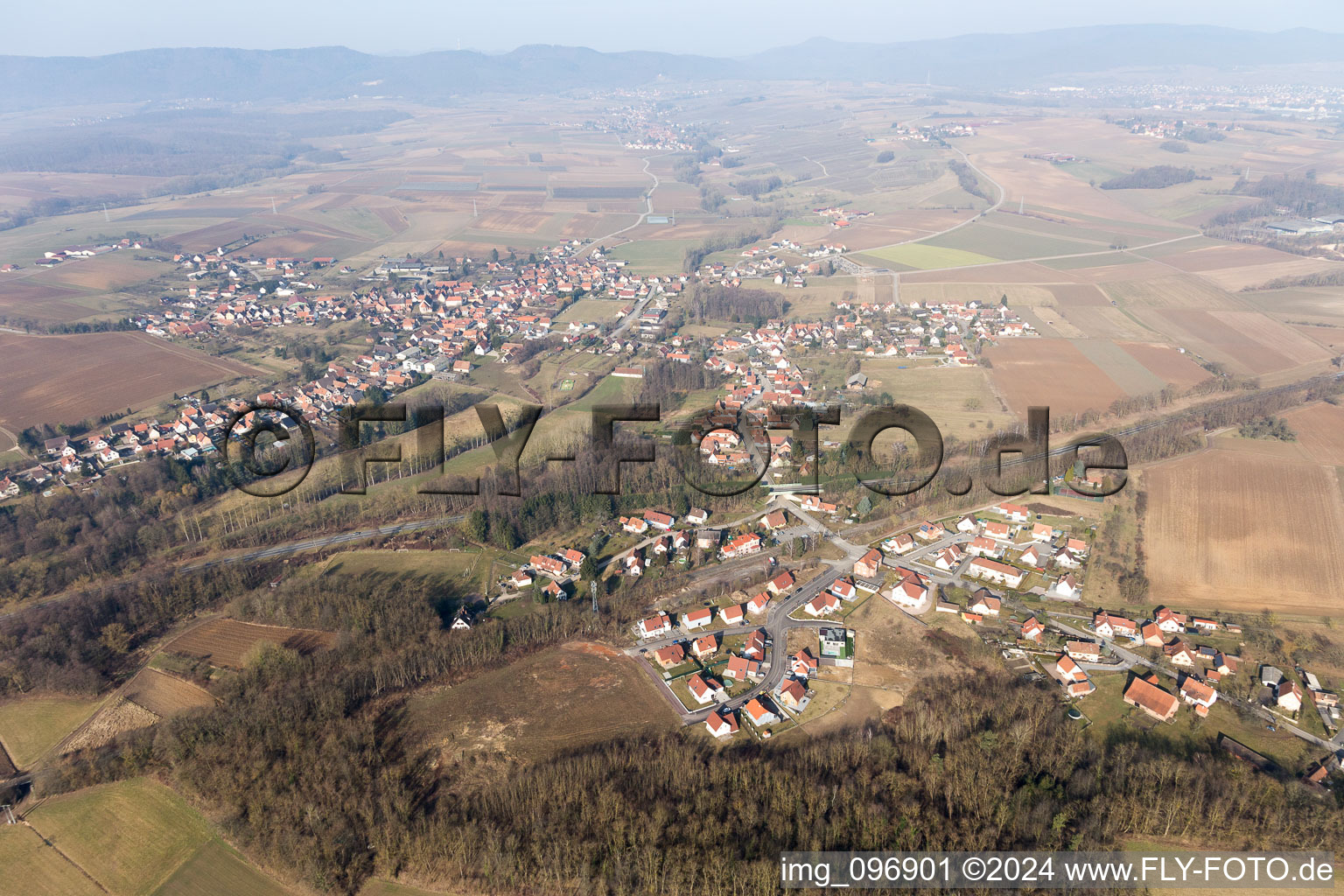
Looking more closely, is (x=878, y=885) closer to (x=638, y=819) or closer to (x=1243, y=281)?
(x=638, y=819)

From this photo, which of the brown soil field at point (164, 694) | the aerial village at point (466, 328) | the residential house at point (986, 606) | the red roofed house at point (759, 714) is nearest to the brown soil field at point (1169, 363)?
the aerial village at point (466, 328)

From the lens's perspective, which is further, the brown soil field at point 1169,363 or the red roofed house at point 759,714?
the brown soil field at point 1169,363

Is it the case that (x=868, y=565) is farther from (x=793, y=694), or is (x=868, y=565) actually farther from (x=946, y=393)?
(x=946, y=393)

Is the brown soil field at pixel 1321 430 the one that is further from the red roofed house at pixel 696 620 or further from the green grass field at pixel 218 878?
the green grass field at pixel 218 878

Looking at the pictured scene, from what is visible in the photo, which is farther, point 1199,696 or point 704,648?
point 704,648

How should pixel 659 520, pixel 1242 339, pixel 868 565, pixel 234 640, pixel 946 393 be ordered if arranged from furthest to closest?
pixel 1242 339 < pixel 946 393 < pixel 659 520 < pixel 868 565 < pixel 234 640
